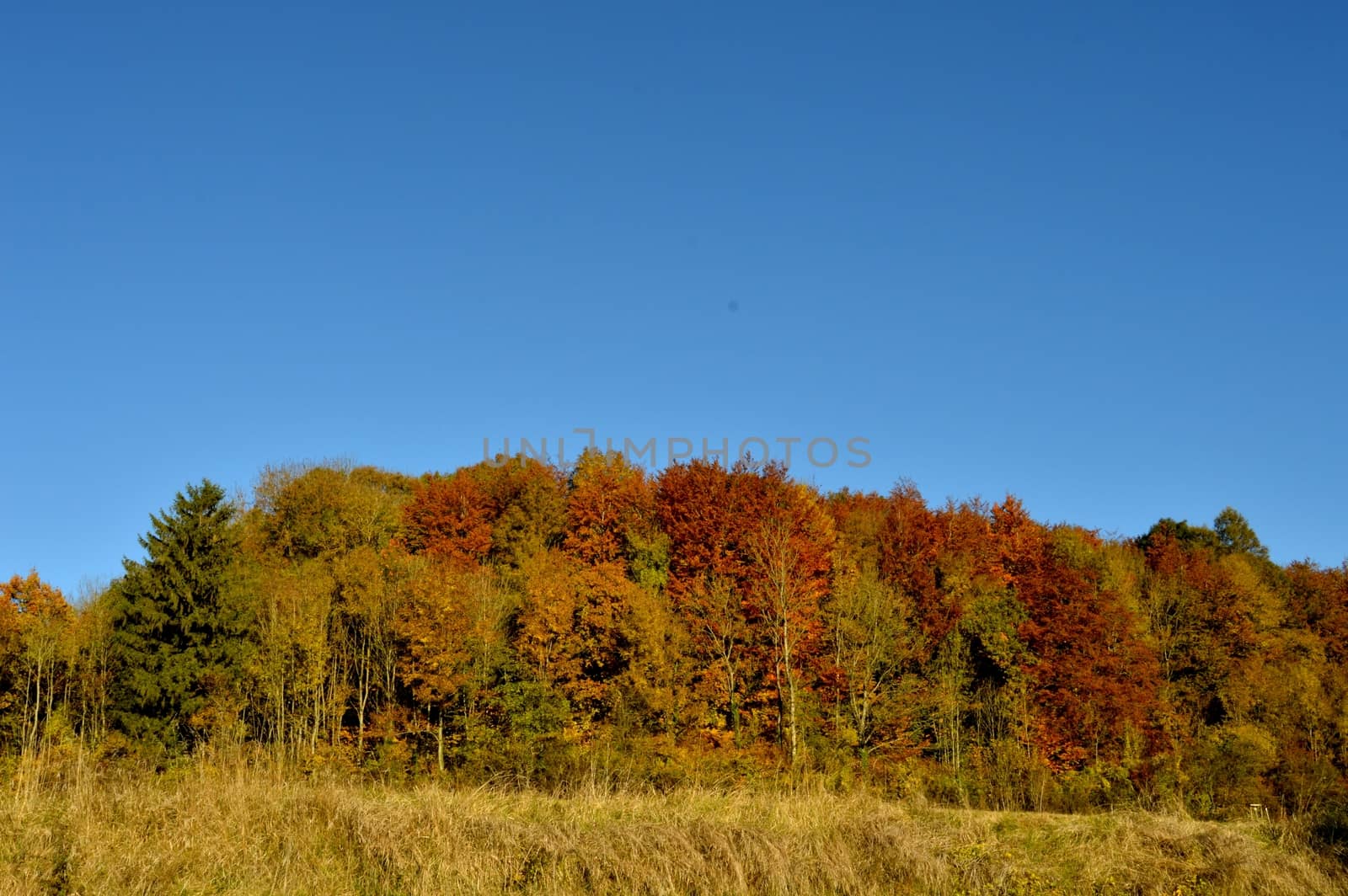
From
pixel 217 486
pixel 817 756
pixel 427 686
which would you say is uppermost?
pixel 217 486

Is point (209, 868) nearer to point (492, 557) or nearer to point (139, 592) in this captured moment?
point (139, 592)

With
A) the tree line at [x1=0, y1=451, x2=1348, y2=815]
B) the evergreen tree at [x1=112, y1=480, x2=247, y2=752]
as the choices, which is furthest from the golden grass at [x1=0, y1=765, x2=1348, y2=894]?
the evergreen tree at [x1=112, y1=480, x2=247, y2=752]

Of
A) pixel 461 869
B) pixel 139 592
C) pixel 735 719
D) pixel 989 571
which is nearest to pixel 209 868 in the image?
pixel 461 869

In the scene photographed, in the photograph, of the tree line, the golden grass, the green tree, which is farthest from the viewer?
the green tree

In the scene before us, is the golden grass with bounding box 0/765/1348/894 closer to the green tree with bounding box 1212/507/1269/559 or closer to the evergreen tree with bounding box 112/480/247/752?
the evergreen tree with bounding box 112/480/247/752

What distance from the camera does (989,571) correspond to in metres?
52.5

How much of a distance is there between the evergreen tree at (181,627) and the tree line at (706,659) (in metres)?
0.12

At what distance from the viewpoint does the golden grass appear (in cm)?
1191

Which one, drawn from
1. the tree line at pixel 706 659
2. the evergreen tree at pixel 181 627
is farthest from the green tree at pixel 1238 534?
the evergreen tree at pixel 181 627

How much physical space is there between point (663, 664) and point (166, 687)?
19.6m

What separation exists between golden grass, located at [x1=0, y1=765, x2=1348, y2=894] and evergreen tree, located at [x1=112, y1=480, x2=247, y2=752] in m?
26.5

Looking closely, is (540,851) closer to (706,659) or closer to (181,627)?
(706,659)

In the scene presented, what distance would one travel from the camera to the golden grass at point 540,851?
39.1 feet

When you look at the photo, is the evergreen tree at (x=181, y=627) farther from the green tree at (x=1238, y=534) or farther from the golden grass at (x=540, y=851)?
the green tree at (x=1238, y=534)
